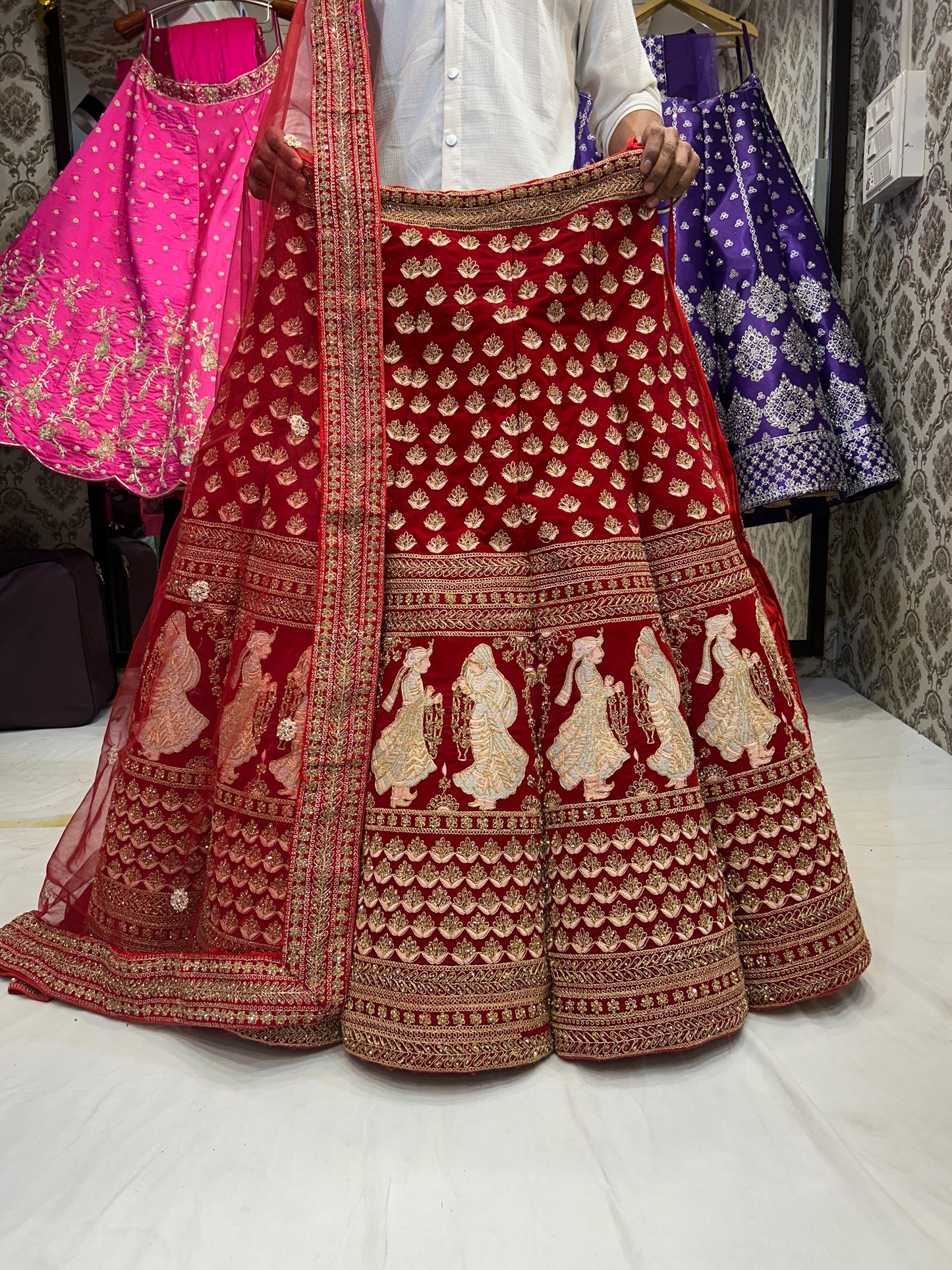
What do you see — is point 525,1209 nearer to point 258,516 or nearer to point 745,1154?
point 745,1154

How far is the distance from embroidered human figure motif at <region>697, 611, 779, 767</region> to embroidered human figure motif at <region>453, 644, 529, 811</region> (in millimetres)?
211

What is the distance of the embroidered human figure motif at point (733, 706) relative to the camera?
0.99 m

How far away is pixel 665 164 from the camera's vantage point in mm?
994

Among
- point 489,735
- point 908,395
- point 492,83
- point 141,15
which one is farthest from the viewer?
point 141,15

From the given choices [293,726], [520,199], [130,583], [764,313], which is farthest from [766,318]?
[130,583]

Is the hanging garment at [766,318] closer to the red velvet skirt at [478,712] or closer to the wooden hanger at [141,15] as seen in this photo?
the wooden hanger at [141,15]

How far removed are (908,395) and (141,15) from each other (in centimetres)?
192

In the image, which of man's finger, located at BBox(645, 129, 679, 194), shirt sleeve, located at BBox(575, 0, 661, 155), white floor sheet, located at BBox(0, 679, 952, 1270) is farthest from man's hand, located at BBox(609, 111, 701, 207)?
white floor sheet, located at BBox(0, 679, 952, 1270)

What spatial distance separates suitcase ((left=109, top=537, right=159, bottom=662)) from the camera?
245cm

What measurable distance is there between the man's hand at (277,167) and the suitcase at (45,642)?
145 centimetres

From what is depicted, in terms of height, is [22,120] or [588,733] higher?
[22,120]

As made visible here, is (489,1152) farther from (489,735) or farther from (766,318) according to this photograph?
(766,318)

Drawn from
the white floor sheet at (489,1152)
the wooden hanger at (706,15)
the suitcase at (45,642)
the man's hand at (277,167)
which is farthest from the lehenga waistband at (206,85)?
the white floor sheet at (489,1152)

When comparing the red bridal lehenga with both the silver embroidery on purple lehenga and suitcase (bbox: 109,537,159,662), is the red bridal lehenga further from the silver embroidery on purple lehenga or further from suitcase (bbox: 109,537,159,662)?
suitcase (bbox: 109,537,159,662)
